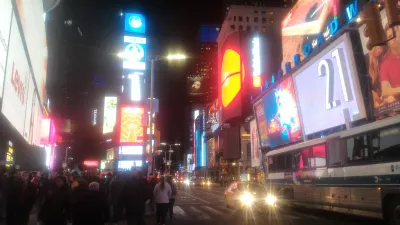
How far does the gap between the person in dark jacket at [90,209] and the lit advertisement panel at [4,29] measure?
2611 millimetres

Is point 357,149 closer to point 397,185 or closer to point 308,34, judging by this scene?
point 397,185

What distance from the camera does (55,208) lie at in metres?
7.14

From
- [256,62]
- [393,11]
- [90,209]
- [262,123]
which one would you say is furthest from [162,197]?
[256,62]

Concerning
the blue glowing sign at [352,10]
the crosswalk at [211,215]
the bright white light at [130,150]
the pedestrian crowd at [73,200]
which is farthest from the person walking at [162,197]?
the bright white light at [130,150]

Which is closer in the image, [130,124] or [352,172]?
[352,172]

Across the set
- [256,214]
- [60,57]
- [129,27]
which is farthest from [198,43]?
[256,214]

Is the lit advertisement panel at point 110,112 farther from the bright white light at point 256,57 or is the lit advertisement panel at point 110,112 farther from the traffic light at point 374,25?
the traffic light at point 374,25

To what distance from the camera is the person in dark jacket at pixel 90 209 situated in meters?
5.96

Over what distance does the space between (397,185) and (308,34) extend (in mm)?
26634

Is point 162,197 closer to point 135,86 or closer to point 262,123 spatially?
point 262,123

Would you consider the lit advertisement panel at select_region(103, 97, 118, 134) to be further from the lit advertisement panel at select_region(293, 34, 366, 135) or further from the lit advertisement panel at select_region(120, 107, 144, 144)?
the lit advertisement panel at select_region(293, 34, 366, 135)

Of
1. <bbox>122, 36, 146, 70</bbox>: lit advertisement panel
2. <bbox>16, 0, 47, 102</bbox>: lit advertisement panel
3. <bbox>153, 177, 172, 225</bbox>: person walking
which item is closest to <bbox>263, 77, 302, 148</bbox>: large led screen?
<bbox>153, 177, 172, 225</bbox>: person walking

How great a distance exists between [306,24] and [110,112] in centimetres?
4117

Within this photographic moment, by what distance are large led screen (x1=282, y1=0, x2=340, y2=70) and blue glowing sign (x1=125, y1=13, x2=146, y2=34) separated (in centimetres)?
2587
